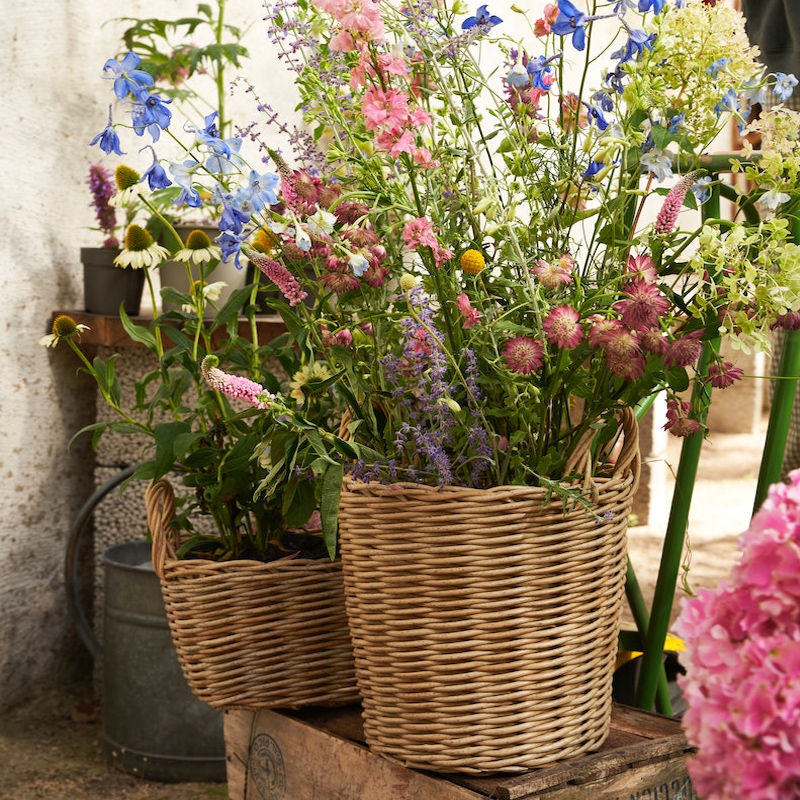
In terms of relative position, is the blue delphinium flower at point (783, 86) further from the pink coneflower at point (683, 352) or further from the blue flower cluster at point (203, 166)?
the blue flower cluster at point (203, 166)

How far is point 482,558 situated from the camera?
34.6 inches

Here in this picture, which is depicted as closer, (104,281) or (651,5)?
(651,5)

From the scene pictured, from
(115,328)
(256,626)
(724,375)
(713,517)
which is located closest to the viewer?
(724,375)

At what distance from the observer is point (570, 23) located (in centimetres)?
85

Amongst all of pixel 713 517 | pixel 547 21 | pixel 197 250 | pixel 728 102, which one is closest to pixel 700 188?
pixel 728 102

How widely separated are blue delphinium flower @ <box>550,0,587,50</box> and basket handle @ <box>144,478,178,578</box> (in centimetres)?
65

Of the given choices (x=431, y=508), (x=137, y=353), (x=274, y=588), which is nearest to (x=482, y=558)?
(x=431, y=508)

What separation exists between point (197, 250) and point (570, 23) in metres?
0.58

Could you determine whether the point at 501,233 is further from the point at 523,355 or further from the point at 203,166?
the point at 203,166

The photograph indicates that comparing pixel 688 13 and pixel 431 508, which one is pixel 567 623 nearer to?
pixel 431 508

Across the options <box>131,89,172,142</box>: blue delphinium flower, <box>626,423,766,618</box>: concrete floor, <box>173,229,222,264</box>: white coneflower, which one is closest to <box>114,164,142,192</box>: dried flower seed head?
<box>173,229,222,264</box>: white coneflower

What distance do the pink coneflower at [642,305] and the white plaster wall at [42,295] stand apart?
1.54 meters

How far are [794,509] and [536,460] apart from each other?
39 cm

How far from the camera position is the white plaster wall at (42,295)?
2.04m
